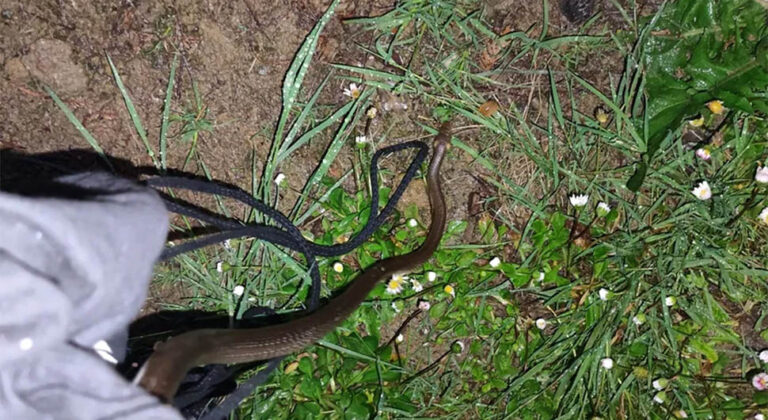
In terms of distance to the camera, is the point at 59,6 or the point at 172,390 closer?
the point at 172,390

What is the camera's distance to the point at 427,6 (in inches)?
117

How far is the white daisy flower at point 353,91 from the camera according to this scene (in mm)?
3043

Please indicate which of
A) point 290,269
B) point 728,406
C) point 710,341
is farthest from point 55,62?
point 728,406

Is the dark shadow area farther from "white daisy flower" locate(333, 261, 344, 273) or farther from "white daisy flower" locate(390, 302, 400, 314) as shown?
"white daisy flower" locate(390, 302, 400, 314)

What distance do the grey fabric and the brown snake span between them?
0.26 metres

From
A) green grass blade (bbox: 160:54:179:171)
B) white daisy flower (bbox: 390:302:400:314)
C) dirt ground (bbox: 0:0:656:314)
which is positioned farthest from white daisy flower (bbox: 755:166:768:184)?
green grass blade (bbox: 160:54:179:171)

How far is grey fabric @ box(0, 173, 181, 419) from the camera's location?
4.47 feet

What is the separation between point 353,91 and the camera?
304 centimetres

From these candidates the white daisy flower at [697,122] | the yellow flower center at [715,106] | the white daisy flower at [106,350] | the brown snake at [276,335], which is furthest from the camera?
the white daisy flower at [697,122]

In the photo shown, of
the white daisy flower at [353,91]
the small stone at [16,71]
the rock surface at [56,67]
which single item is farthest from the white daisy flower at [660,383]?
the small stone at [16,71]

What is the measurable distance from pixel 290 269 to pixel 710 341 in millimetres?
2183

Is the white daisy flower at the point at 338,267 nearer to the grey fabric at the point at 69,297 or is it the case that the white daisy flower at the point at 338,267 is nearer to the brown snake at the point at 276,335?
the brown snake at the point at 276,335

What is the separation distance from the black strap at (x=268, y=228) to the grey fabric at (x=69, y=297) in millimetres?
482

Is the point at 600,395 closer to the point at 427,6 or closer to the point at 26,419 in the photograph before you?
the point at 427,6
